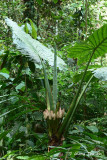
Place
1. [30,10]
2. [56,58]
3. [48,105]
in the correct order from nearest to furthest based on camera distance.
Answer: [48,105], [56,58], [30,10]

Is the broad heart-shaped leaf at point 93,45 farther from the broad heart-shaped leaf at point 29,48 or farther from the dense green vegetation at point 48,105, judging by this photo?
the broad heart-shaped leaf at point 29,48

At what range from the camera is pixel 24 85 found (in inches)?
56.4

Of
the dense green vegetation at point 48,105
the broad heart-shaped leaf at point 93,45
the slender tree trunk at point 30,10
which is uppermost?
the slender tree trunk at point 30,10

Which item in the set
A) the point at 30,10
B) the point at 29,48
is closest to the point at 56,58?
the point at 29,48

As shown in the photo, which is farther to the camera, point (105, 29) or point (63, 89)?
point (63, 89)

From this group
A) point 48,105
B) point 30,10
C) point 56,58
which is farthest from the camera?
point 30,10

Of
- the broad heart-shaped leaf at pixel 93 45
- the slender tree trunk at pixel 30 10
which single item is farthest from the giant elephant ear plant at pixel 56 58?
the slender tree trunk at pixel 30 10

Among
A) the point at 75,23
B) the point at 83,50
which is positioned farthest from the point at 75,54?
the point at 75,23

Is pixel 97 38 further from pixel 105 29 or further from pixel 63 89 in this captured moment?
pixel 63 89

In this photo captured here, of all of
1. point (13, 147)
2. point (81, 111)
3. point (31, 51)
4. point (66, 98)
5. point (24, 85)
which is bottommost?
point (13, 147)

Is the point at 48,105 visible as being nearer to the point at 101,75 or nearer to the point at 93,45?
the point at 101,75

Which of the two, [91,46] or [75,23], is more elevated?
[75,23]

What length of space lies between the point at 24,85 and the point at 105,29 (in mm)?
759

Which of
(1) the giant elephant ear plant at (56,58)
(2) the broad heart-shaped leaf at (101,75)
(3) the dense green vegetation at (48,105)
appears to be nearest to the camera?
(3) the dense green vegetation at (48,105)
